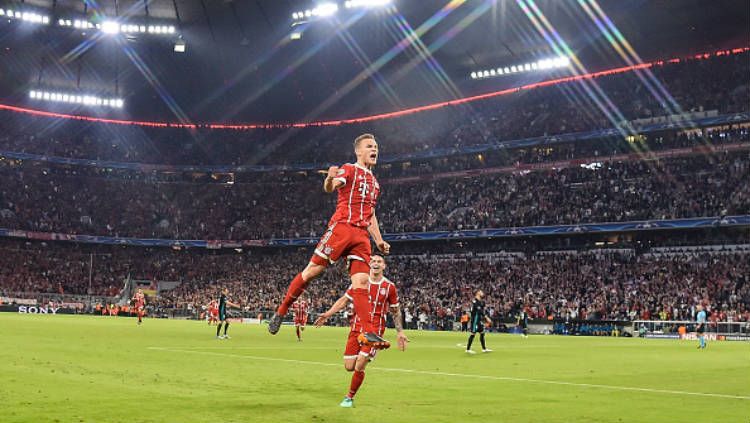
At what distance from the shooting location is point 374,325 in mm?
11391

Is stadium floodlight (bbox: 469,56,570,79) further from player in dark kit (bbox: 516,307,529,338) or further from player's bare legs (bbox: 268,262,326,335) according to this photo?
player's bare legs (bbox: 268,262,326,335)

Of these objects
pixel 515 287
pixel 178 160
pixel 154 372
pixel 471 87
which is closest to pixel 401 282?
pixel 515 287

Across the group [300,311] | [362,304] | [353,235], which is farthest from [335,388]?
[300,311]

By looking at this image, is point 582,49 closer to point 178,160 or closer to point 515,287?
point 515,287

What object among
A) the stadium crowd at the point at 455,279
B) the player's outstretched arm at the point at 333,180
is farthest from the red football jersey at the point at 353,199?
the stadium crowd at the point at 455,279

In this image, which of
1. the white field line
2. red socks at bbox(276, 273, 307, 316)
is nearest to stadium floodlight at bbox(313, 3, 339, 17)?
the white field line

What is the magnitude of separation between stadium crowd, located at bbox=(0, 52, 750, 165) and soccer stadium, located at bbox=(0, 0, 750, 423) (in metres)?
0.26

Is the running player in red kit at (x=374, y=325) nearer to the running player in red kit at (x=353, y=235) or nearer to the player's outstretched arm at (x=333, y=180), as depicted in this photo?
the running player in red kit at (x=353, y=235)

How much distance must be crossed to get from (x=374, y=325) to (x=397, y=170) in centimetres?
7345

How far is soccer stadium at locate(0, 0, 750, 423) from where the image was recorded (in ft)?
174

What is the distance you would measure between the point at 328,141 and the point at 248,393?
77297 millimetres

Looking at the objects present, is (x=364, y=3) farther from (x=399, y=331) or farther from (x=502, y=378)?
(x=399, y=331)

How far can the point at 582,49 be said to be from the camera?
69.2 meters

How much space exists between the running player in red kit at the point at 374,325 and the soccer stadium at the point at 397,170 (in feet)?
33.3
